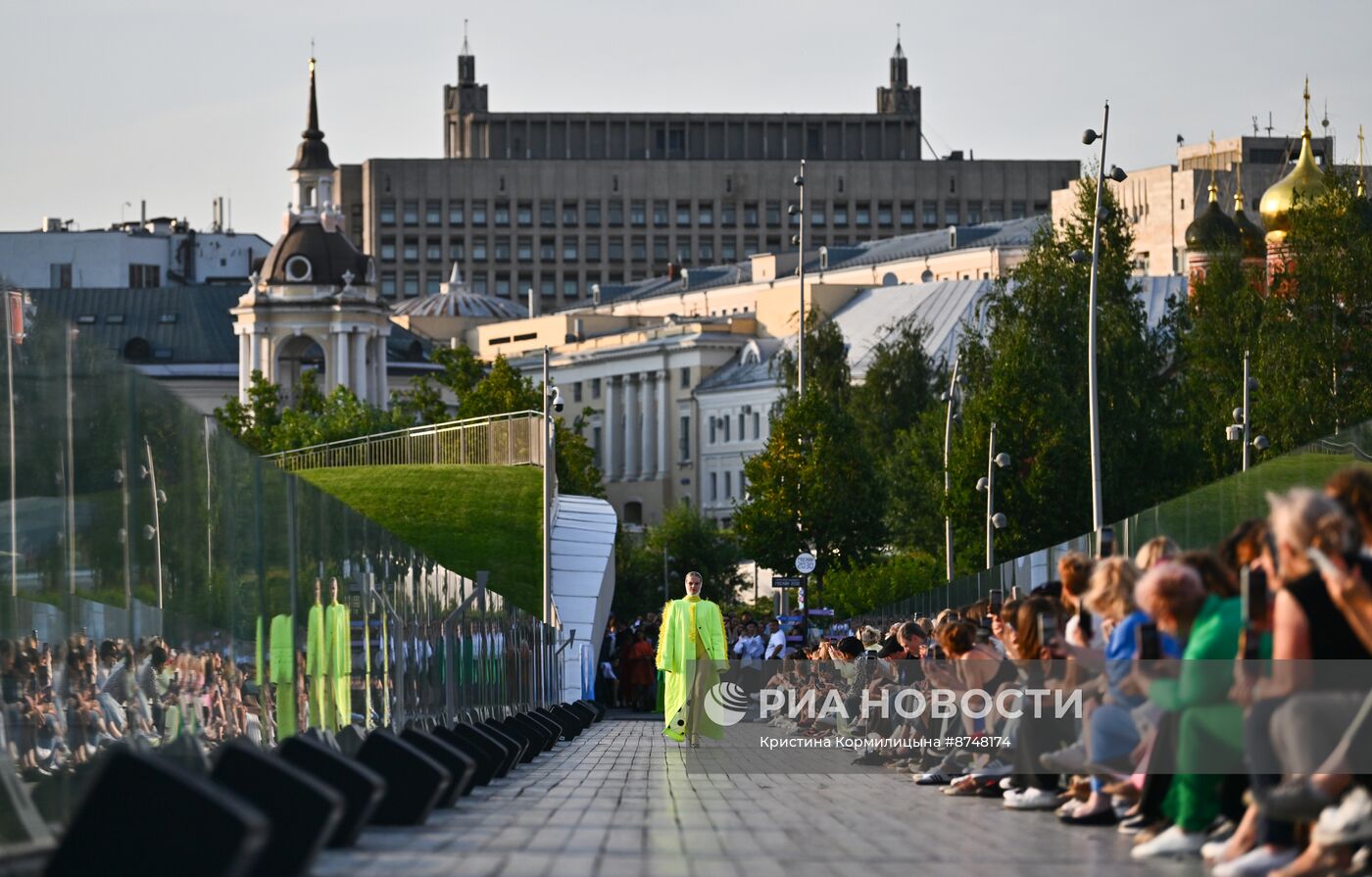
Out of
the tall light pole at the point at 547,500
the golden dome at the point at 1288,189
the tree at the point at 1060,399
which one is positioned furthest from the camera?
the golden dome at the point at 1288,189

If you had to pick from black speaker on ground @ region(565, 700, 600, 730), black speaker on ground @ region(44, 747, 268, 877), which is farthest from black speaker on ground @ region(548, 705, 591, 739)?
black speaker on ground @ region(44, 747, 268, 877)

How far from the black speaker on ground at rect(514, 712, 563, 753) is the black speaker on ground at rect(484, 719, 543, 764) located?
55cm

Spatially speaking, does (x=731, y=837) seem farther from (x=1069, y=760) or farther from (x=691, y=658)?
(x=691, y=658)

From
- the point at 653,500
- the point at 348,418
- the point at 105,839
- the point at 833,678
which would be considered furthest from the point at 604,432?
the point at 105,839

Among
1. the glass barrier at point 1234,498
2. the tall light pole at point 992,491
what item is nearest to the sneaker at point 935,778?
the glass barrier at point 1234,498

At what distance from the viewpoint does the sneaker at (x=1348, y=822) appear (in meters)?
12.0

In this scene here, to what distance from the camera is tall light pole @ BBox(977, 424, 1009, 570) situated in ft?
235

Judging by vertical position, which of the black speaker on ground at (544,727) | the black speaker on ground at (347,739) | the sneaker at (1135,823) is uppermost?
the black speaker on ground at (347,739)

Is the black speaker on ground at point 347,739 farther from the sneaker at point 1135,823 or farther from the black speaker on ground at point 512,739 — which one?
the sneaker at point 1135,823

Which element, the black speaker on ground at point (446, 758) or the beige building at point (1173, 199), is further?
the beige building at point (1173, 199)

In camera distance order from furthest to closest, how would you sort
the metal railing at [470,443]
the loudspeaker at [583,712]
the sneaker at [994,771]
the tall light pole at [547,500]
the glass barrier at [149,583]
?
the metal railing at [470,443] < the tall light pole at [547,500] < the loudspeaker at [583,712] < the sneaker at [994,771] < the glass barrier at [149,583]

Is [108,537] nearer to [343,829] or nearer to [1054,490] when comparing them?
[343,829]

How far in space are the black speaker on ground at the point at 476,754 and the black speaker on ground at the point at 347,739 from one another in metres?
0.57

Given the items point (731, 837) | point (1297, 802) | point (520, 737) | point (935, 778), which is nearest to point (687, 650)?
point (520, 737)
